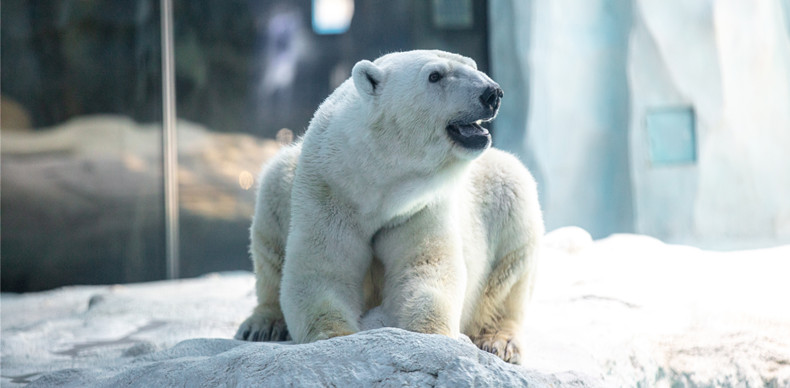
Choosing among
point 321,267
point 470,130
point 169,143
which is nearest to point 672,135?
point 470,130

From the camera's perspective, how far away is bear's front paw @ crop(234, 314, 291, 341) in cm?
272

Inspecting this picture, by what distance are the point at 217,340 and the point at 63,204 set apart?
5.19 m

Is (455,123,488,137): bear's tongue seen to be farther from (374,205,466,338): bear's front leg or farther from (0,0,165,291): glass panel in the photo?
(0,0,165,291): glass panel

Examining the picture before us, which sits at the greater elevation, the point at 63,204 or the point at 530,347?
the point at 63,204

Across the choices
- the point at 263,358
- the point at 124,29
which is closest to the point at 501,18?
the point at 124,29

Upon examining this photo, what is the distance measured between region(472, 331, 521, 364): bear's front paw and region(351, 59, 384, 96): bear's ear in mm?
977

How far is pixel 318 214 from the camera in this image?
2.34m

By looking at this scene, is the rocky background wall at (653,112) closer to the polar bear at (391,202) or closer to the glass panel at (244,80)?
the glass panel at (244,80)

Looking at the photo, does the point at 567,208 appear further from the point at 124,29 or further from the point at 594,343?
the point at 124,29

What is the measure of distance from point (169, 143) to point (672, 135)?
482 centimetres

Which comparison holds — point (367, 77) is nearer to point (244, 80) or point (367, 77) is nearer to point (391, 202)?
point (391, 202)

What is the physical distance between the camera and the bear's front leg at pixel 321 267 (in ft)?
7.48

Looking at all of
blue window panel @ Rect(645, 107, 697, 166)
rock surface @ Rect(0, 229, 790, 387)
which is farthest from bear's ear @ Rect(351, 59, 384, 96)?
blue window panel @ Rect(645, 107, 697, 166)

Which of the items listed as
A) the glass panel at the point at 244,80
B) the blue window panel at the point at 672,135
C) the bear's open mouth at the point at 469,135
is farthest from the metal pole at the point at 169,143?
the bear's open mouth at the point at 469,135
